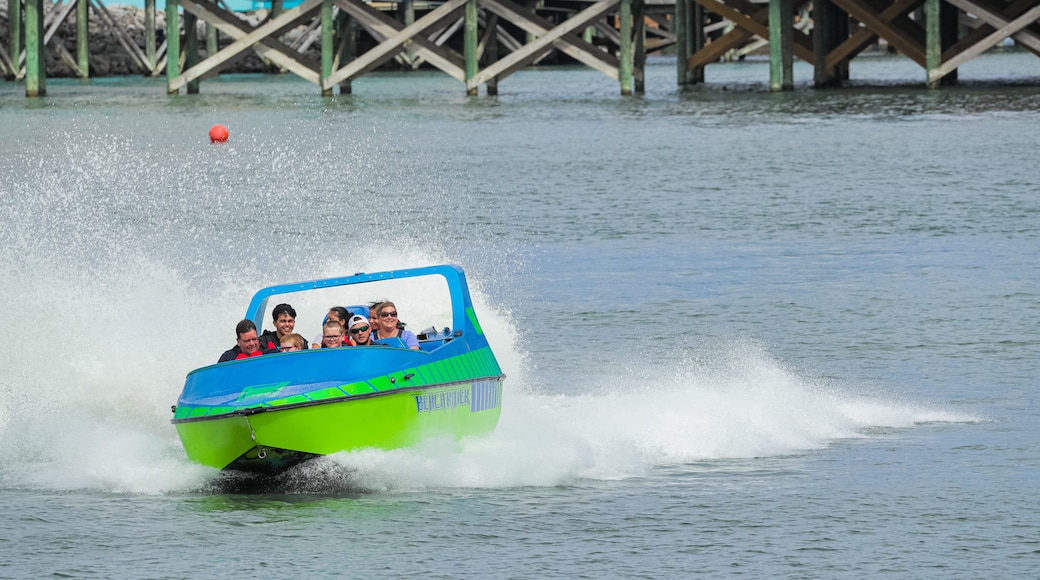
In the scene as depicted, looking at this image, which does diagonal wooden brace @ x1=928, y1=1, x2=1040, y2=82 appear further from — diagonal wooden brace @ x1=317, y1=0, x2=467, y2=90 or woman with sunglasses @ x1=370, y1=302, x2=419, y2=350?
woman with sunglasses @ x1=370, y1=302, x2=419, y2=350

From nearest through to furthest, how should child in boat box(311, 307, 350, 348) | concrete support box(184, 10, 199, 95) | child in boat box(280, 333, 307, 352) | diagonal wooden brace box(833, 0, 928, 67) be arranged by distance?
child in boat box(280, 333, 307, 352) < child in boat box(311, 307, 350, 348) < diagonal wooden brace box(833, 0, 928, 67) < concrete support box(184, 10, 199, 95)

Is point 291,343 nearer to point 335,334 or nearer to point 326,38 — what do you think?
point 335,334

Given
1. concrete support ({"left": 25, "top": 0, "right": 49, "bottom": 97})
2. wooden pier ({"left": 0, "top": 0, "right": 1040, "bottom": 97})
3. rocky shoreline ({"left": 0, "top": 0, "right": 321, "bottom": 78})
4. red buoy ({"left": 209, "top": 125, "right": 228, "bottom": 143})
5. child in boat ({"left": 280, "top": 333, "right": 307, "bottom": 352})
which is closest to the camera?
child in boat ({"left": 280, "top": 333, "right": 307, "bottom": 352})

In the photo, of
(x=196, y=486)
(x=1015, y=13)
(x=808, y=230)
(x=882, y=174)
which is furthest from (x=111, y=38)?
(x=196, y=486)

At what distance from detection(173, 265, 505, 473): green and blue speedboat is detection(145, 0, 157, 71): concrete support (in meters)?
59.3

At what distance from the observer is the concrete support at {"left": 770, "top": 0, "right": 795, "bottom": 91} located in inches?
1833

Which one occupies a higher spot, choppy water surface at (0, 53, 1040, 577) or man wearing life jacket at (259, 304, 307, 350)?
man wearing life jacket at (259, 304, 307, 350)

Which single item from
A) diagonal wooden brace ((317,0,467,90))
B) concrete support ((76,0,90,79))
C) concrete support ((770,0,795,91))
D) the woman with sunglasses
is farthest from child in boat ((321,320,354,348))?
concrete support ((76,0,90,79))

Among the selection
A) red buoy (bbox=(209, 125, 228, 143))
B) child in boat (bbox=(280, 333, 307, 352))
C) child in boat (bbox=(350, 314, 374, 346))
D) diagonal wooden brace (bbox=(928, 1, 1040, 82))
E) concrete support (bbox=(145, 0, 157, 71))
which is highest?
concrete support (bbox=(145, 0, 157, 71))

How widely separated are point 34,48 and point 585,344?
35622mm

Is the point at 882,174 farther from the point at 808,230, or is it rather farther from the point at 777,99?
the point at 777,99

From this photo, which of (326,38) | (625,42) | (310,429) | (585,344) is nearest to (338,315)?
(310,429)

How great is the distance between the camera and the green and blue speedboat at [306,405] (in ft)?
35.1

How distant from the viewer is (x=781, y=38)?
155 ft
